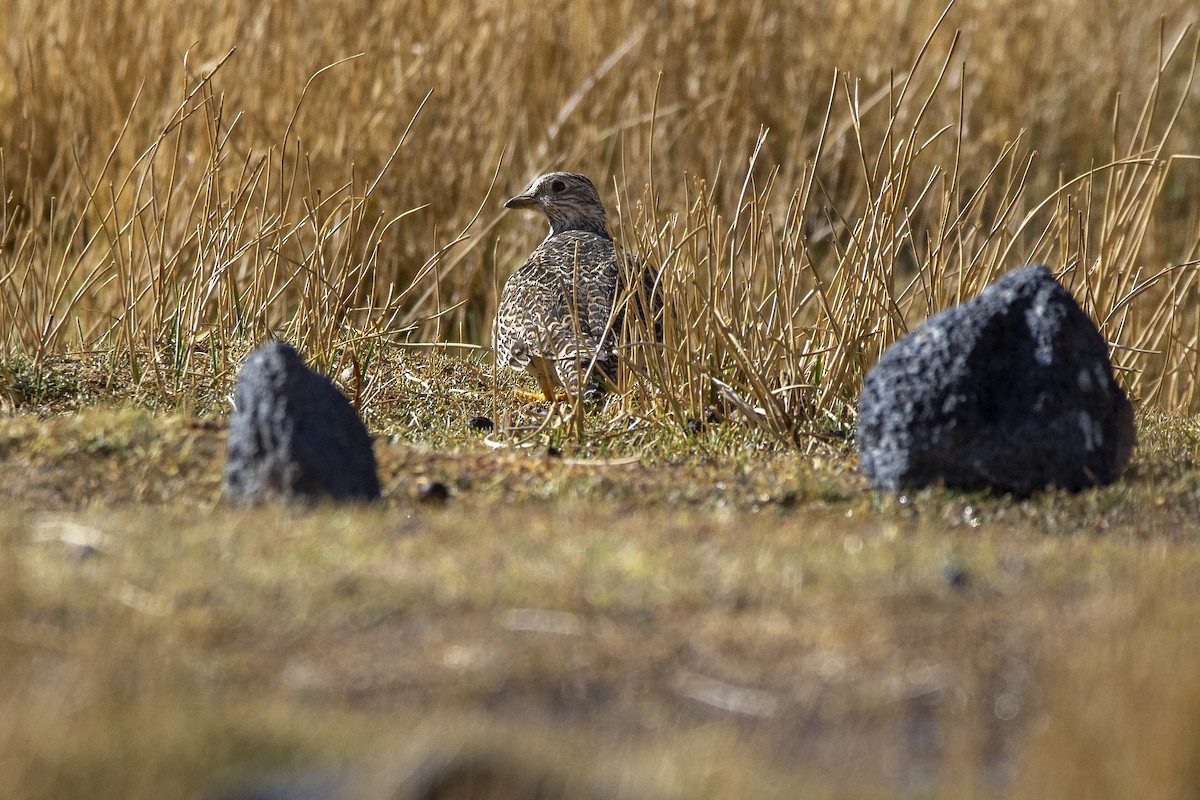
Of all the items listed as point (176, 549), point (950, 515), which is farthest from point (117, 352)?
point (950, 515)

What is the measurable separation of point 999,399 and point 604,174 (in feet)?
14.7

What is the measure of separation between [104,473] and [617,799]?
2.32 meters

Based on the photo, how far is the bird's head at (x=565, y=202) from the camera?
7219 mm

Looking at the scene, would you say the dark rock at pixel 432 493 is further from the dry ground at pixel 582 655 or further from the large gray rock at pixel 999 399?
the large gray rock at pixel 999 399

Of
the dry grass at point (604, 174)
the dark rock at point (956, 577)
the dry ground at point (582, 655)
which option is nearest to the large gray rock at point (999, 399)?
the dry ground at point (582, 655)

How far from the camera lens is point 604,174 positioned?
852 centimetres

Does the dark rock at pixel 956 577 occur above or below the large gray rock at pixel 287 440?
above

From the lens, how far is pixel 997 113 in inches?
385

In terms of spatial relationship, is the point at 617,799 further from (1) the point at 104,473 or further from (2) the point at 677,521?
(1) the point at 104,473

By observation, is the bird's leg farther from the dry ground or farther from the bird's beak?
the dry ground

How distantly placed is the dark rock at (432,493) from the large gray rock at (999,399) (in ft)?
4.07

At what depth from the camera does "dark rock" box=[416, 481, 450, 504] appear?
3.97 meters

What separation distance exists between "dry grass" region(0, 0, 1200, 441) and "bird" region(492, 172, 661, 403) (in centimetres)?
27

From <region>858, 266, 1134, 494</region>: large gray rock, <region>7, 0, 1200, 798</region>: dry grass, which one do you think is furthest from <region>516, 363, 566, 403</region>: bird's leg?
<region>858, 266, 1134, 494</region>: large gray rock
